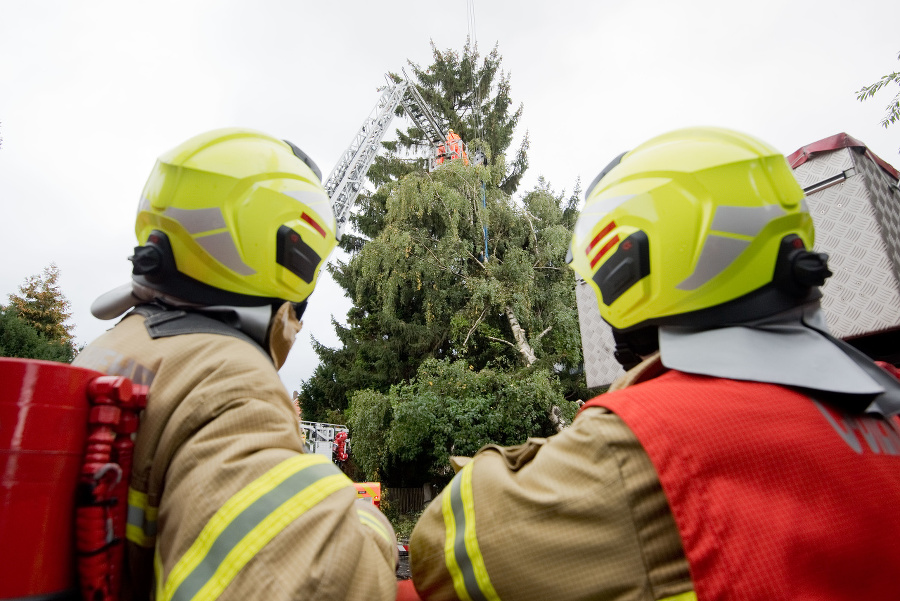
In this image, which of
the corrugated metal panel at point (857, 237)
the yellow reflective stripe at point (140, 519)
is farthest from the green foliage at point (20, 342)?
the corrugated metal panel at point (857, 237)

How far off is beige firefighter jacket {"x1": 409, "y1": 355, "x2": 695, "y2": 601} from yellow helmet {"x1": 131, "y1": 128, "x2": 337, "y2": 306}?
0.88 meters

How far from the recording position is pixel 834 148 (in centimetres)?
346

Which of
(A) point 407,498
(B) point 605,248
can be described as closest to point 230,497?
(B) point 605,248

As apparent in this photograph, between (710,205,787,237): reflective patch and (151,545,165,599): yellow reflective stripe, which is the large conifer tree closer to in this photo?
(710,205,787,237): reflective patch

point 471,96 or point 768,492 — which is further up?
point 471,96

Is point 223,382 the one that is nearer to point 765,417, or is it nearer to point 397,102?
point 765,417

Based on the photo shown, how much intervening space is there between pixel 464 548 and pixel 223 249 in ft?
3.40

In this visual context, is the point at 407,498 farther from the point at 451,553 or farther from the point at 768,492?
the point at 768,492

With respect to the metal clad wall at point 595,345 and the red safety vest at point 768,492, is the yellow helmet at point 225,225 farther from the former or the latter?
the metal clad wall at point 595,345

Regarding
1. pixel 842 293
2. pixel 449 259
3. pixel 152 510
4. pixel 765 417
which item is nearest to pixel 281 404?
pixel 152 510

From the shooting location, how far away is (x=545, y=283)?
1395cm

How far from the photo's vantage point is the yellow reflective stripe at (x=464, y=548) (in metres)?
1.14

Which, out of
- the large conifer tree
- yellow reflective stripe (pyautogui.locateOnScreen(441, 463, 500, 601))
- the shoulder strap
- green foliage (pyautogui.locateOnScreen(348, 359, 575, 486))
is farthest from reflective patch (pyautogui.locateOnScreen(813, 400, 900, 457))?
the large conifer tree

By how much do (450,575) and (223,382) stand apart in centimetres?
68
